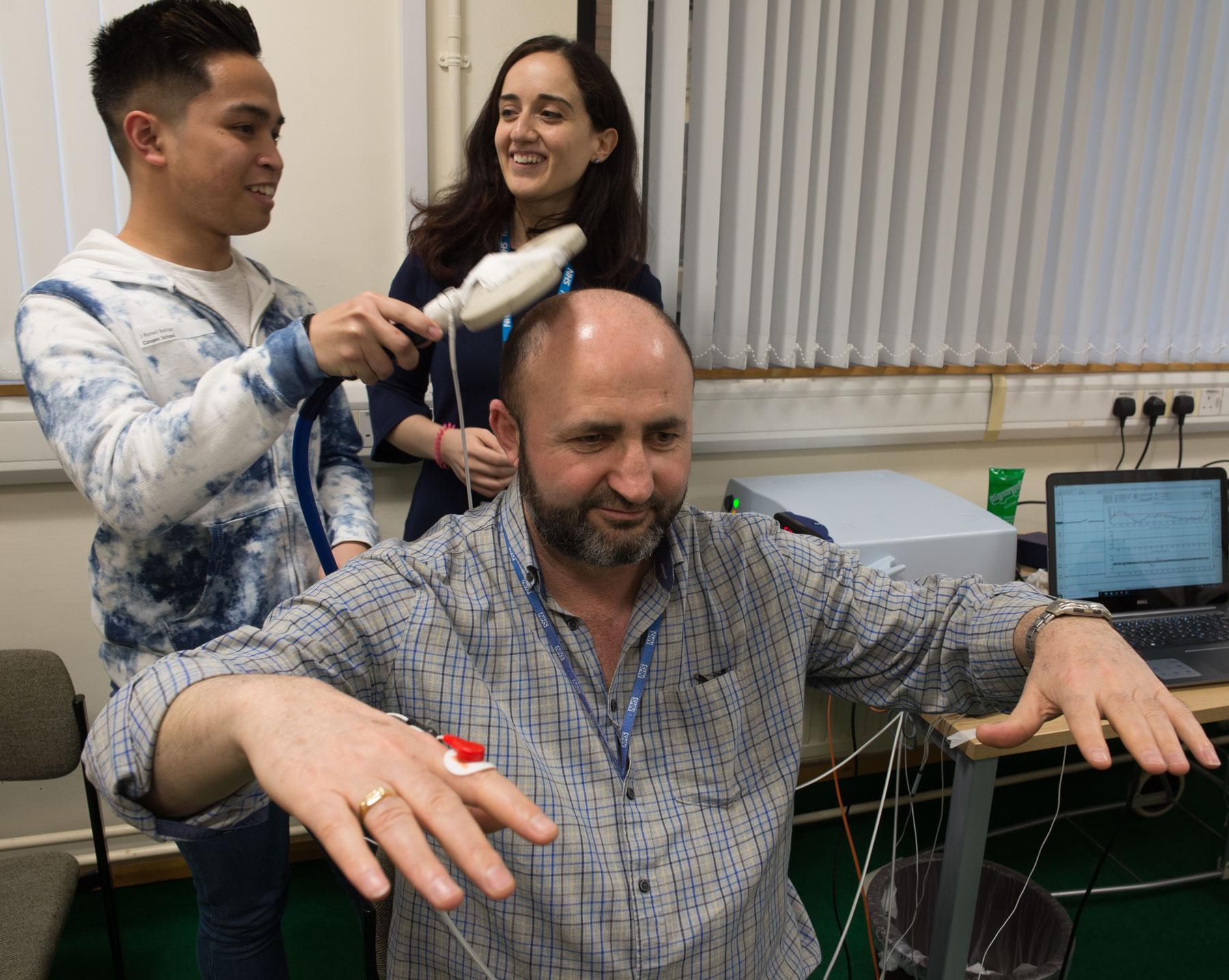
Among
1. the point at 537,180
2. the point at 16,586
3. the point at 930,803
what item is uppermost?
the point at 537,180

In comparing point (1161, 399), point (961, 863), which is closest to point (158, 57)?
point (961, 863)

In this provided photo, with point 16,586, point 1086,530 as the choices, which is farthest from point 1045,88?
point 16,586

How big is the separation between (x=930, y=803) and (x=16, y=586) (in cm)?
253

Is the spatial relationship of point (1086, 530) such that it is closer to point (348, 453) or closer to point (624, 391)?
point (624, 391)

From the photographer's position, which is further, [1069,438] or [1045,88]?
[1069,438]

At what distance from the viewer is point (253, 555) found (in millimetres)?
1265

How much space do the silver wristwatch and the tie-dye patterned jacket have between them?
0.88 metres

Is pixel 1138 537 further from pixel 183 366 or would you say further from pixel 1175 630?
pixel 183 366

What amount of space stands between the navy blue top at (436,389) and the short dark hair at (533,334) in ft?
1.51

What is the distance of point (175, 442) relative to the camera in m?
0.97

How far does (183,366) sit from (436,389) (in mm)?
546

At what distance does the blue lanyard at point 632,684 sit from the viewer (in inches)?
41.6

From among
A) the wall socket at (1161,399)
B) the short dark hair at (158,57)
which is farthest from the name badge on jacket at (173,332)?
the wall socket at (1161,399)

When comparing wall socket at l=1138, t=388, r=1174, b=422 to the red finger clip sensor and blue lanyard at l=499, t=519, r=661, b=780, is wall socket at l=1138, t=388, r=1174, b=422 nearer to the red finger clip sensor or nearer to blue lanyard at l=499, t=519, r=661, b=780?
blue lanyard at l=499, t=519, r=661, b=780
